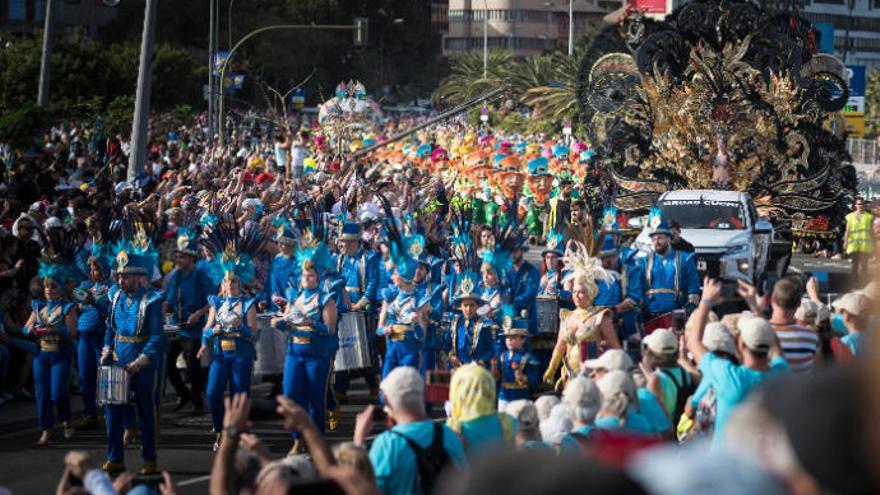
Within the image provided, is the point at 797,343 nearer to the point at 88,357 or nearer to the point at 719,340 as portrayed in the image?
the point at 719,340

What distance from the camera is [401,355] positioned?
1384 cm

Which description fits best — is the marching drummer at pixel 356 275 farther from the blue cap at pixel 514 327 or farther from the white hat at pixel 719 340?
the white hat at pixel 719 340

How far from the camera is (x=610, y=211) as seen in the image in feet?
65.2

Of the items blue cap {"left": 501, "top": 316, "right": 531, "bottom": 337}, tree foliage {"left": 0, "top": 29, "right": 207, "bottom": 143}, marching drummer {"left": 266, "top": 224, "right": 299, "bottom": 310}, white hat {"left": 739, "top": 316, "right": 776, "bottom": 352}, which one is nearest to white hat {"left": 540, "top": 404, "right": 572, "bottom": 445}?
white hat {"left": 739, "top": 316, "right": 776, "bottom": 352}

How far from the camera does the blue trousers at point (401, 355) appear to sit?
45.3 ft

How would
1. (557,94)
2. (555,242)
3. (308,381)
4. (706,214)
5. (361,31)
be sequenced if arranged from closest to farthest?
(308,381), (555,242), (706,214), (361,31), (557,94)

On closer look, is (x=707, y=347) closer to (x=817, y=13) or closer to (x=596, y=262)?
(x=596, y=262)

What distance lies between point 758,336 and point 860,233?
20.7 metres

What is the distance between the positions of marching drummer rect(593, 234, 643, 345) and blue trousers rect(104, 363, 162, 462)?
424 cm

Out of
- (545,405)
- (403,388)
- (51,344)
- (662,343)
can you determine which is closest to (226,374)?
(51,344)

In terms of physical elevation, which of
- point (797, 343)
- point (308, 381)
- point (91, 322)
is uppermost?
point (797, 343)

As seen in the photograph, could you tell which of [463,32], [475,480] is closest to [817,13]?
[463,32]

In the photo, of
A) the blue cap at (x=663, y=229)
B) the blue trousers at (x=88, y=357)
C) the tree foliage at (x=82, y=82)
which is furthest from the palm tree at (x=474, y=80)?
the blue trousers at (x=88, y=357)

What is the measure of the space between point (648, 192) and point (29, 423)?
67.6 ft
